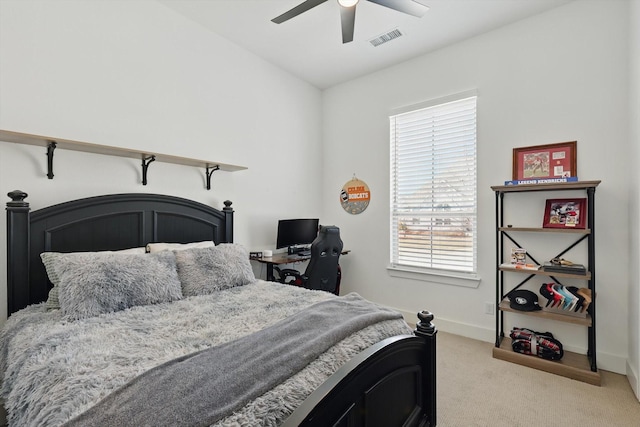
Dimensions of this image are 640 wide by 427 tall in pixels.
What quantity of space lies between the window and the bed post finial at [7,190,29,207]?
3.35 meters

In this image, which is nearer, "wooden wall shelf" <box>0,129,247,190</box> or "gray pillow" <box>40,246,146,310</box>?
"gray pillow" <box>40,246,146,310</box>

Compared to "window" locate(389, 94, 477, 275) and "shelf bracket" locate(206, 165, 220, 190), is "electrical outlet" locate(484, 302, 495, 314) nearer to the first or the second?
"window" locate(389, 94, 477, 275)

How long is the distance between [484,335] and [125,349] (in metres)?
3.16

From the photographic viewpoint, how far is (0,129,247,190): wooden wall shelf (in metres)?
1.89

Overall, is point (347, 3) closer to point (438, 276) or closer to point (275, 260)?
Answer: point (275, 260)

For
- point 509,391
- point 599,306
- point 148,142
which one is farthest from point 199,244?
point 599,306

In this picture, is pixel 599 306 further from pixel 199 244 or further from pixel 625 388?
pixel 199 244

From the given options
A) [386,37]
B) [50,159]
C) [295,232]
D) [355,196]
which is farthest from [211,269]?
[386,37]

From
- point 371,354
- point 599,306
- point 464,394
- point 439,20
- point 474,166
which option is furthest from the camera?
point 474,166

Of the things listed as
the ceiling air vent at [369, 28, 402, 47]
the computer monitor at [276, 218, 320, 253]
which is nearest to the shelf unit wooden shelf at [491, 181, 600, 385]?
the ceiling air vent at [369, 28, 402, 47]

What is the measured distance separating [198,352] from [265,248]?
2539 millimetres

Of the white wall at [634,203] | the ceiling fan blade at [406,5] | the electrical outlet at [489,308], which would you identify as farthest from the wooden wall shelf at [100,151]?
the white wall at [634,203]

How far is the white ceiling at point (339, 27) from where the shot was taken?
272cm

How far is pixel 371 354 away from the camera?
112cm
